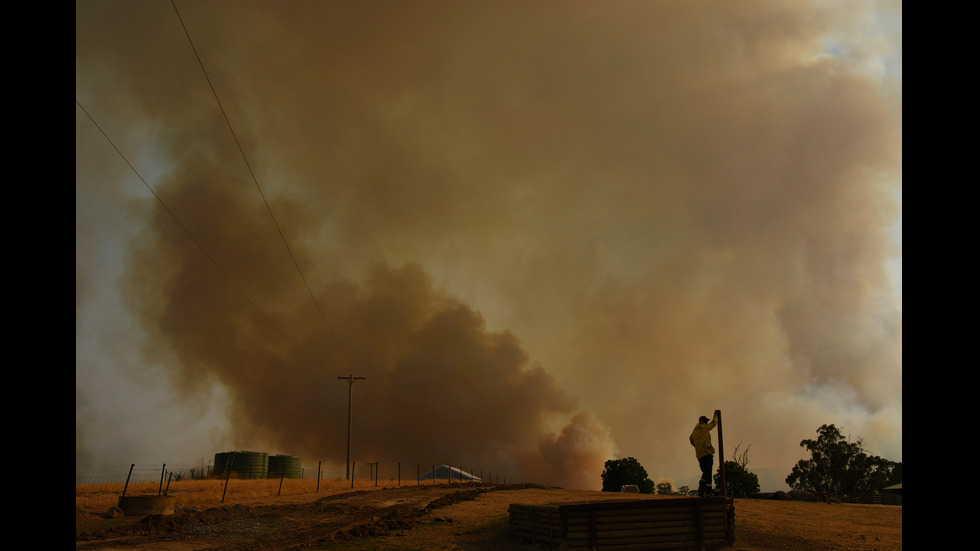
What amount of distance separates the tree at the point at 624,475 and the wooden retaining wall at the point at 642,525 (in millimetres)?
85037

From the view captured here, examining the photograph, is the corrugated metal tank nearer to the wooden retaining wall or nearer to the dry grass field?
the dry grass field

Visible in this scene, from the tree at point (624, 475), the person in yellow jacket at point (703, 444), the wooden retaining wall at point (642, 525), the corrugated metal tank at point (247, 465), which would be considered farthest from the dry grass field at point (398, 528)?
the tree at point (624, 475)

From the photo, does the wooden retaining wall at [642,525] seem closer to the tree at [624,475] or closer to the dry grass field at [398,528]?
the dry grass field at [398,528]

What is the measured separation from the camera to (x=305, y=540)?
73.9 ft

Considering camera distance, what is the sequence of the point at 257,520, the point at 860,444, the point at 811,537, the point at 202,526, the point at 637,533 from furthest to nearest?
the point at 860,444 < the point at 257,520 < the point at 202,526 < the point at 811,537 < the point at 637,533

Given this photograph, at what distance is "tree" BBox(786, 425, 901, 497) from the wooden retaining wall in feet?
265

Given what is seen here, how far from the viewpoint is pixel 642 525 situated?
60.0 feet

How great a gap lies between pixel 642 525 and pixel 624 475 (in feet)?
292

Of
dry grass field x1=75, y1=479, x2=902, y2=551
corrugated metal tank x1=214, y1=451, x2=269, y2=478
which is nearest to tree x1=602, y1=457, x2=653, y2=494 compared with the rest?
corrugated metal tank x1=214, y1=451, x2=269, y2=478

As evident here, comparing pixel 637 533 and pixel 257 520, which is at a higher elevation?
pixel 637 533
